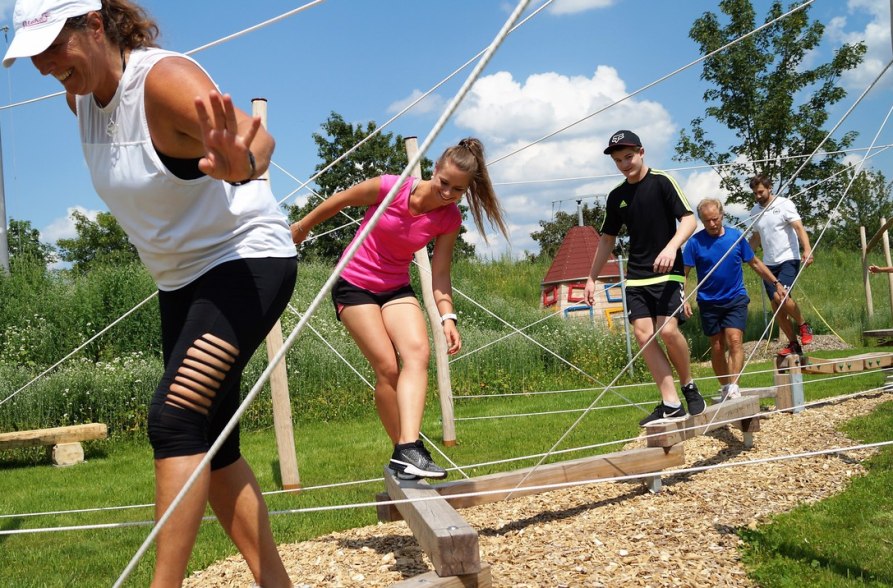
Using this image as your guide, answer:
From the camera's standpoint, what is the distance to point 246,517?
99.4 inches

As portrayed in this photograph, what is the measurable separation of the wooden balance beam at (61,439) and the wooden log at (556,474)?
5544 millimetres

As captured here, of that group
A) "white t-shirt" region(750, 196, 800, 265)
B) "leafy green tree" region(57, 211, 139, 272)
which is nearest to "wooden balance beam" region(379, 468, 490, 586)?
"white t-shirt" region(750, 196, 800, 265)

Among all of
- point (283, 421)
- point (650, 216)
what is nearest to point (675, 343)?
point (650, 216)

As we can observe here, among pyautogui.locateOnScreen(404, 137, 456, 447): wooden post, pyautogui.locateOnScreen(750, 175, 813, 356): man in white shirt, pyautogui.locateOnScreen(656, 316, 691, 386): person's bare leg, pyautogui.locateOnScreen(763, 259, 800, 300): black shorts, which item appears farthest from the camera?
pyautogui.locateOnScreen(763, 259, 800, 300): black shorts

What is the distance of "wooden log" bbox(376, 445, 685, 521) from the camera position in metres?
3.94

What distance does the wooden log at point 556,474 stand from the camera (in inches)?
155

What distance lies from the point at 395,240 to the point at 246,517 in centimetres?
166

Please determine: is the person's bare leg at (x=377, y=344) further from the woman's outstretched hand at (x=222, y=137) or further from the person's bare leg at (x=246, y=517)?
the woman's outstretched hand at (x=222, y=137)

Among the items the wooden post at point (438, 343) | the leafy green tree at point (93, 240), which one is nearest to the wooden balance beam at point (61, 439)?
the wooden post at point (438, 343)

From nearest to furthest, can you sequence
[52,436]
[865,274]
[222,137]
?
[222,137]
[52,436]
[865,274]

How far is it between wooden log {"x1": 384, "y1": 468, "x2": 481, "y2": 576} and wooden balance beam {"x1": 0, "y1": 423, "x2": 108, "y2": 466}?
6114 mm

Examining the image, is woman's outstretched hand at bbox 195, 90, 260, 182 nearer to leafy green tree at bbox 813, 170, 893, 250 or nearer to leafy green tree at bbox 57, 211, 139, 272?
leafy green tree at bbox 813, 170, 893, 250

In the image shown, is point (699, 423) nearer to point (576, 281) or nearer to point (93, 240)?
point (576, 281)

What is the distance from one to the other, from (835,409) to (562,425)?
101 inches
